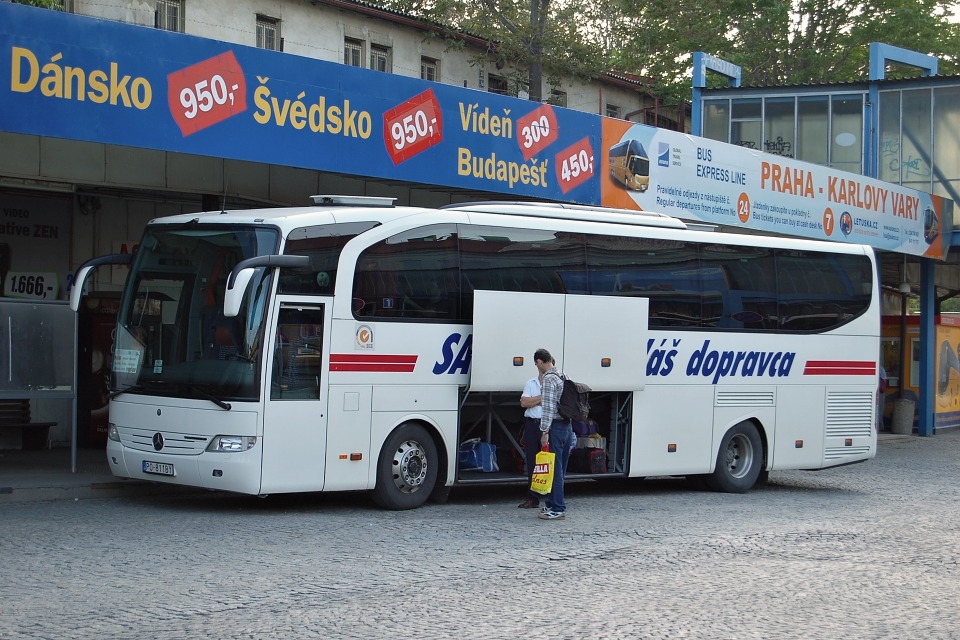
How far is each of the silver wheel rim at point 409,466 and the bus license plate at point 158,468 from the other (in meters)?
2.40

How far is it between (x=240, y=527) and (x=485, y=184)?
27.6 ft

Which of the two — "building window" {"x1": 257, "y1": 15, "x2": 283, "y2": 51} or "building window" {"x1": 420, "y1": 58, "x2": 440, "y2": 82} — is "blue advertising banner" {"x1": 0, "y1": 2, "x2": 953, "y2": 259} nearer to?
"building window" {"x1": 257, "y1": 15, "x2": 283, "y2": 51}

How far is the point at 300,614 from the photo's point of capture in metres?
7.91

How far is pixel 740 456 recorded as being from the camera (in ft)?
58.1

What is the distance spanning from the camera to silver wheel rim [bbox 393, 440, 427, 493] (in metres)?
13.7

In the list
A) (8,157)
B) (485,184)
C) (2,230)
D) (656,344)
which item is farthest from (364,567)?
(2,230)

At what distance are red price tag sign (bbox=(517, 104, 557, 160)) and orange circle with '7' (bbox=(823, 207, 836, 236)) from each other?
9667 mm

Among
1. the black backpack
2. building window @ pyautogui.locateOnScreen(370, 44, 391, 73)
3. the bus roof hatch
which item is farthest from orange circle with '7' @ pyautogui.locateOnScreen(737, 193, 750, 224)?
the black backpack

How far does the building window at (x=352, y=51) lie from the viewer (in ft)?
105

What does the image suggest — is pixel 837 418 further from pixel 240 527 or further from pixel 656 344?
pixel 240 527

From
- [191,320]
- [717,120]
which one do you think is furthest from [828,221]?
[191,320]

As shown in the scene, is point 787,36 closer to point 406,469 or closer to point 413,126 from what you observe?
point 413,126

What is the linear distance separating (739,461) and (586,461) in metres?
3.01

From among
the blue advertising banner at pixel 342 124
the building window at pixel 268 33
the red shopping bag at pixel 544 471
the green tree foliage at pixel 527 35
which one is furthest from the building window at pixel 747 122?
the red shopping bag at pixel 544 471
